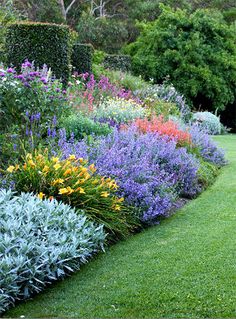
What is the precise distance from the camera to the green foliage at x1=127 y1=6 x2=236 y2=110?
22203mm

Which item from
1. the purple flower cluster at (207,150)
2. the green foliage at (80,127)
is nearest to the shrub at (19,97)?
the green foliage at (80,127)

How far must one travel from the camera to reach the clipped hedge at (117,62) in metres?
21.5

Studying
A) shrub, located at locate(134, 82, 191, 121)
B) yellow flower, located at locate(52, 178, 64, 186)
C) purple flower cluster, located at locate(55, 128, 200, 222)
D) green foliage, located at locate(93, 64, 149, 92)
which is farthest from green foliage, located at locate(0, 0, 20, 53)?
yellow flower, located at locate(52, 178, 64, 186)

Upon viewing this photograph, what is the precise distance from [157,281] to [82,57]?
13.4 metres

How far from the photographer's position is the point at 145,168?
20.9 feet

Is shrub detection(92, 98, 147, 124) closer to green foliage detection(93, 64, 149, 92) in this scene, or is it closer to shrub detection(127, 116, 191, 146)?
shrub detection(127, 116, 191, 146)

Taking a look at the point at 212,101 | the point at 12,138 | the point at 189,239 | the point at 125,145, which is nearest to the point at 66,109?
the point at 125,145

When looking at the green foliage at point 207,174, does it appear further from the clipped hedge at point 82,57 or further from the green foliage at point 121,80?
the green foliage at point 121,80

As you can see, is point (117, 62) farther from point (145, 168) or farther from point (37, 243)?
point (37, 243)

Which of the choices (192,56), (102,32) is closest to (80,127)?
(192,56)

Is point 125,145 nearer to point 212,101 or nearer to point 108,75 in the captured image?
point 108,75

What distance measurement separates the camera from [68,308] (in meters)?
3.80

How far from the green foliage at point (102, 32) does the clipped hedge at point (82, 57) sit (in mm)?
13214

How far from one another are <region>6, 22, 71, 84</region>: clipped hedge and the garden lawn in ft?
26.3
